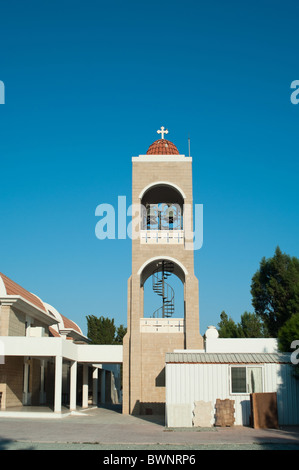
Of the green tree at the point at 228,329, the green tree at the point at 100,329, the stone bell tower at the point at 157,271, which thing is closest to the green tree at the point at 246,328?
the green tree at the point at 228,329

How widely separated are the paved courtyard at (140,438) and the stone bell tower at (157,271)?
1077 cm

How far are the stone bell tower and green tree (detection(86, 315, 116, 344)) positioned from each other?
29.8 meters

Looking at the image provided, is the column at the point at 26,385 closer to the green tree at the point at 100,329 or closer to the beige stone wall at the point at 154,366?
the beige stone wall at the point at 154,366

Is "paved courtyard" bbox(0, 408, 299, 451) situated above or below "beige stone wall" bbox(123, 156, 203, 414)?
below

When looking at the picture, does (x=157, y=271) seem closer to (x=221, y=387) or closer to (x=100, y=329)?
(x=221, y=387)

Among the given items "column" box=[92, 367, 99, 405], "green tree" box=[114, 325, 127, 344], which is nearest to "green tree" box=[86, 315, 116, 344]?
"green tree" box=[114, 325, 127, 344]

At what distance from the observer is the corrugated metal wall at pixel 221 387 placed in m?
22.0

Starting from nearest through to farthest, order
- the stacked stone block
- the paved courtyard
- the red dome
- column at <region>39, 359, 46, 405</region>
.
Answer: the paved courtyard
the stacked stone block
the red dome
column at <region>39, 359, 46, 405</region>

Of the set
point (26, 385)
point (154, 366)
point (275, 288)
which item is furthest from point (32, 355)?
point (275, 288)

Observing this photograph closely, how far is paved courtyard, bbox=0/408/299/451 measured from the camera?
1480 centimetres

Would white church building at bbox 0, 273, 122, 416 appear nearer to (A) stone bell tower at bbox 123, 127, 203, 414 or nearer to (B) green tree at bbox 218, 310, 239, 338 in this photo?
(A) stone bell tower at bbox 123, 127, 203, 414

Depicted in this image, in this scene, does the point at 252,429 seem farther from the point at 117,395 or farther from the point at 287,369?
the point at 117,395

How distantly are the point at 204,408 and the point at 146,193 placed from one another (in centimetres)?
1774
